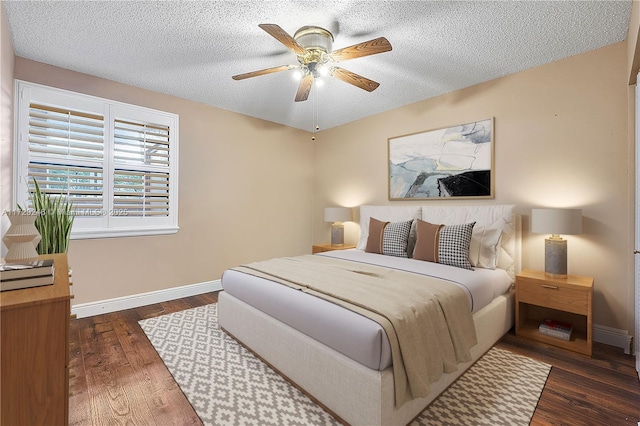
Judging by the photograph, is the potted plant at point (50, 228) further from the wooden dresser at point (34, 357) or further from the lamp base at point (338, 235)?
the lamp base at point (338, 235)

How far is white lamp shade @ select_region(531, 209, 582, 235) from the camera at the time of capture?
2.46 m

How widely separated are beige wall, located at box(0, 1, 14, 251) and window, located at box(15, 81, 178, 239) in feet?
0.54

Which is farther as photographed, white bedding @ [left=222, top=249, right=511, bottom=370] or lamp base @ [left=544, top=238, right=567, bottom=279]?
lamp base @ [left=544, top=238, right=567, bottom=279]

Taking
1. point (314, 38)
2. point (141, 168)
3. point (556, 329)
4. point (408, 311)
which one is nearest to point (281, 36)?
point (314, 38)

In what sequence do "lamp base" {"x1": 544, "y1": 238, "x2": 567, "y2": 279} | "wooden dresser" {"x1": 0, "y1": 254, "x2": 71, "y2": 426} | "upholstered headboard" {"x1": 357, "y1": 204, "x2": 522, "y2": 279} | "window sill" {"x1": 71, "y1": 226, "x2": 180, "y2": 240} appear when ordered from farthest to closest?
1. "window sill" {"x1": 71, "y1": 226, "x2": 180, "y2": 240}
2. "upholstered headboard" {"x1": 357, "y1": 204, "x2": 522, "y2": 279}
3. "lamp base" {"x1": 544, "y1": 238, "x2": 567, "y2": 279}
4. "wooden dresser" {"x1": 0, "y1": 254, "x2": 71, "y2": 426}

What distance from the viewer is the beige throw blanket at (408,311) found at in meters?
1.50

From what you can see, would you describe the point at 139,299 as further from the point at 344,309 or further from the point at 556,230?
the point at 556,230

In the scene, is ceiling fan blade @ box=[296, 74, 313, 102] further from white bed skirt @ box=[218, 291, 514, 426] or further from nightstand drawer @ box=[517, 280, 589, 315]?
nightstand drawer @ box=[517, 280, 589, 315]

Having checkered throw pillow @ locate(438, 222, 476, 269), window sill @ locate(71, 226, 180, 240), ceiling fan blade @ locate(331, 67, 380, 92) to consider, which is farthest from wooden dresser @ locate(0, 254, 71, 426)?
checkered throw pillow @ locate(438, 222, 476, 269)

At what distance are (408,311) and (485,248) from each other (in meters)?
1.73

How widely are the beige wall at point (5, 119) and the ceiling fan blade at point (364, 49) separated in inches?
96.6

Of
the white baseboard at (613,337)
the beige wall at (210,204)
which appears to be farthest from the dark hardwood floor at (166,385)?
the beige wall at (210,204)

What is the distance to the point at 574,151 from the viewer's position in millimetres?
2723

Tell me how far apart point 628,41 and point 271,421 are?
392 cm
